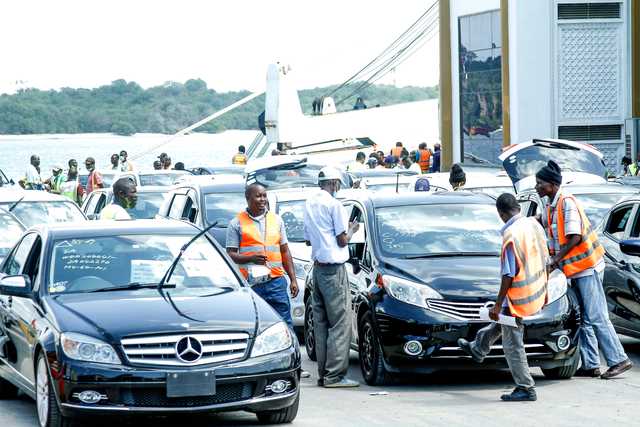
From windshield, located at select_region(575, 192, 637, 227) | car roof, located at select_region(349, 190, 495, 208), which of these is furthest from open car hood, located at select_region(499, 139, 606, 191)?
car roof, located at select_region(349, 190, 495, 208)

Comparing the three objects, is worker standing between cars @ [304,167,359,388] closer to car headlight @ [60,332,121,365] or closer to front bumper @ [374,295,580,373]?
front bumper @ [374,295,580,373]

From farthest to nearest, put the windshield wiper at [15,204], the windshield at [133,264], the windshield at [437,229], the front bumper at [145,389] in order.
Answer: the windshield wiper at [15,204]
the windshield at [437,229]
the windshield at [133,264]
the front bumper at [145,389]

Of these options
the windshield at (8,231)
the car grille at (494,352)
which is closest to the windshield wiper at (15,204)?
the windshield at (8,231)

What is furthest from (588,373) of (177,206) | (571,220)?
(177,206)

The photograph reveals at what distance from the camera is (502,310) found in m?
10.9

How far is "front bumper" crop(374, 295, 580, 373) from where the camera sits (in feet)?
37.3

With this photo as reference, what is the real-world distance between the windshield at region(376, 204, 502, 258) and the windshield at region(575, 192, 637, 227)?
90.6 inches

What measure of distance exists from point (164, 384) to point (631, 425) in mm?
3292

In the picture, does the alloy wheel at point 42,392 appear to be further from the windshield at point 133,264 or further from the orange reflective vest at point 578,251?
the orange reflective vest at point 578,251

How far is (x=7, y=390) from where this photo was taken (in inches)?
450

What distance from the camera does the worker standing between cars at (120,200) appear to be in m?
13.9

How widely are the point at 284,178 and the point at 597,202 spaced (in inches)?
308

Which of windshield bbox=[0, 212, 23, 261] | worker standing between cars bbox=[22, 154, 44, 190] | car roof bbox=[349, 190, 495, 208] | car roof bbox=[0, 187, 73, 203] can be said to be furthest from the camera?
worker standing between cars bbox=[22, 154, 44, 190]

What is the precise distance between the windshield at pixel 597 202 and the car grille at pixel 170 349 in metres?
6.76
